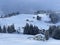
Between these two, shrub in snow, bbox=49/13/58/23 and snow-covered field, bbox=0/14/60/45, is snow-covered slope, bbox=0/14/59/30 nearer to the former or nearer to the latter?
snow-covered field, bbox=0/14/60/45

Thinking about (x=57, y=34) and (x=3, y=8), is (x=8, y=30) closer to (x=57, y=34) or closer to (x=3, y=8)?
(x=57, y=34)

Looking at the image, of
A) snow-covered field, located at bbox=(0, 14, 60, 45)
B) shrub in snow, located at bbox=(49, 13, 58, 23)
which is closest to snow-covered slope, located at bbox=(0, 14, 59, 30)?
snow-covered field, located at bbox=(0, 14, 60, 45)

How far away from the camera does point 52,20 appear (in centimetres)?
2261

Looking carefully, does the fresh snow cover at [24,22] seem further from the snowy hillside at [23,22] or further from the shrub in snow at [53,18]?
the shrub in snow at [53,18]

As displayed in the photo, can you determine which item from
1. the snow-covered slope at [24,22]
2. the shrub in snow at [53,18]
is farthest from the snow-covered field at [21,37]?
the shrub in snow at [53,18]

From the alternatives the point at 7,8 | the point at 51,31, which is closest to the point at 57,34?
the point at 51,31

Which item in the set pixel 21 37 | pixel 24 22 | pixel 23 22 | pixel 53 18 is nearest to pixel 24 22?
pixel 24 22

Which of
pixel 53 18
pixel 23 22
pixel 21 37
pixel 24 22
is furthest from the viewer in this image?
pixel 53 18

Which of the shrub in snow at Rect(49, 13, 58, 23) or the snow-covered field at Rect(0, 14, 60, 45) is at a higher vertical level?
the shrub in snow at Rect(49, 13, 58, 23)

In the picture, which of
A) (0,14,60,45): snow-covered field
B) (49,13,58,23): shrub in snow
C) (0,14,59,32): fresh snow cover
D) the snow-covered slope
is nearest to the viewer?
(0,14,60,45): snow-covered field

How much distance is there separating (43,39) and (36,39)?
1.19 feet

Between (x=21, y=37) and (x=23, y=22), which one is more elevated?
(x=23, y=22)

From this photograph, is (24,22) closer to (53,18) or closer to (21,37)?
(53,18)

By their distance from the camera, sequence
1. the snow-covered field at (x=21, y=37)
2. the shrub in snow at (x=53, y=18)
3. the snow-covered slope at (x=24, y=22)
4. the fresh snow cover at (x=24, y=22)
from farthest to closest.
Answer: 1. the shrub in snow at (x=53, y=18)
2. the snow-covered slope at (x=24, y=22)
3. the fresh snow cover at (x=24, y=22)
4. the snow-covered field at (x=21, y=37)
